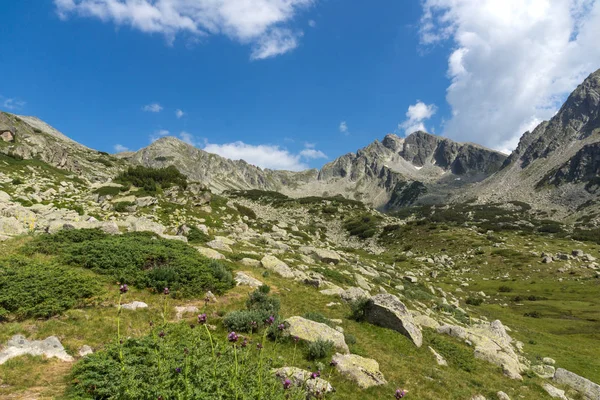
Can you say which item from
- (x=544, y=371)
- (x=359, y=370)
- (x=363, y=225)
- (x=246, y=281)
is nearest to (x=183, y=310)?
(x=246, y=281)

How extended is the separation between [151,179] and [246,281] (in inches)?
1591

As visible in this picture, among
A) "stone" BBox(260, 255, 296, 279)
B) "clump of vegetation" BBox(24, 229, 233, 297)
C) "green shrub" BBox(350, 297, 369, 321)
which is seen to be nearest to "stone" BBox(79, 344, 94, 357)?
"clump of vegetation" BBox(24, 229, 233, 297)

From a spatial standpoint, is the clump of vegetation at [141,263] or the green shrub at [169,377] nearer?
the green shrub at [169,377]

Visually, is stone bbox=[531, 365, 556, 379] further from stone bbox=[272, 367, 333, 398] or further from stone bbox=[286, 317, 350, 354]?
stone bbox=[272, 367, 333, 398]

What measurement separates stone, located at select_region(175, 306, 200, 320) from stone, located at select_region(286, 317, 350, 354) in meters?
4.36

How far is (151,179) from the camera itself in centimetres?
5147

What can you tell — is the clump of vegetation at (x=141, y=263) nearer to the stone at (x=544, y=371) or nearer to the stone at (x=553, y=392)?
the stone at (x=553, y=392)

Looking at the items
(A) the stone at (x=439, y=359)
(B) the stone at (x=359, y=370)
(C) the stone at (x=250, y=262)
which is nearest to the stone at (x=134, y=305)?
(B) the stone at (x=359, y=370)

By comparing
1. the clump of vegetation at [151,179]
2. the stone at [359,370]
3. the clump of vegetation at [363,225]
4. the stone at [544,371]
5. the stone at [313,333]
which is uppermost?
the clump of vegetation at [363,225]

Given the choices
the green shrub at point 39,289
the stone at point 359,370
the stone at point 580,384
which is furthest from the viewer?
the stone at point 580,384

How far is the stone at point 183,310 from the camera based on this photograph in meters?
13.1

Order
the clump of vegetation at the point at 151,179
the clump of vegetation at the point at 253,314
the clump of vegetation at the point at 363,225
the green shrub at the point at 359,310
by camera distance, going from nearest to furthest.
A: the clump of vegetation at the point at 253,314 < the green shrub at the point at 359,310 < the clump of vegetation at the point at 151,179 < the clump of vegetation at the point at 363,225

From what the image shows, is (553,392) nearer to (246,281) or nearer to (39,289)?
(246,281)

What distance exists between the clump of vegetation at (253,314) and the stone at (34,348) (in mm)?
5152
